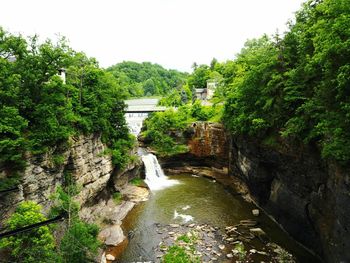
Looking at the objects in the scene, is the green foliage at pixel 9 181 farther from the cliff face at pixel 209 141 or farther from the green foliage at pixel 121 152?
the cliff face at pixel 209 141

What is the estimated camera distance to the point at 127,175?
29406 mm

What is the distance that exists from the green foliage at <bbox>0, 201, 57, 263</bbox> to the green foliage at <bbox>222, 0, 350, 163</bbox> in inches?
567

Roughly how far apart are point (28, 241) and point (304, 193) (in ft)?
54.7

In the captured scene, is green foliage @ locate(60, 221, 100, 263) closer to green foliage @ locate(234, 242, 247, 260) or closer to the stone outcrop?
green foliage @ locate(234, 242, 247, 260)

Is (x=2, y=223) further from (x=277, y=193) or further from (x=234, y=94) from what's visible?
(x=234, y=94)

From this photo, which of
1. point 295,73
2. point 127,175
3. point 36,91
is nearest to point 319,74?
point 295,73

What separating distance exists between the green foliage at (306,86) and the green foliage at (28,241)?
14.4 meters

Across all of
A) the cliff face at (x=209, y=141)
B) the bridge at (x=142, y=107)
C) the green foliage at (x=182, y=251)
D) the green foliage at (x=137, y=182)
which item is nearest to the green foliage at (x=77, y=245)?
the green foliage at (x=182, y=251)

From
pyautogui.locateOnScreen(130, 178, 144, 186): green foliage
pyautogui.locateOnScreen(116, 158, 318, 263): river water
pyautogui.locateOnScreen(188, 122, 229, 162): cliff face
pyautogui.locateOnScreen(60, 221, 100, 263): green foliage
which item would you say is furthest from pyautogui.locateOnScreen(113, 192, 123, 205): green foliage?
pyautogui.locateOnScreen(188, 122, 229, 162): cliff face

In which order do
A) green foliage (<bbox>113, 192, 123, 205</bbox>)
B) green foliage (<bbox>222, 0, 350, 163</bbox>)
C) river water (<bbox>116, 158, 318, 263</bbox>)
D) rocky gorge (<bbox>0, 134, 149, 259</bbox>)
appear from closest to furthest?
1. green foliage (<bbox>222, 0, 350, 163</bbox>)
2. rocky gorge (<bbox>0, 134, 149, 259</bbox>)
3. river water (<bbox>116, 158, 318, 263</bbox>)
4. green foliage (<bbox>113, 192, 123, 205</bbox>)

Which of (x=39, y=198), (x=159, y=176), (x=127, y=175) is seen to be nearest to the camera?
(x=39, y=198)

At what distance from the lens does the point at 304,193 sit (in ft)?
56.9

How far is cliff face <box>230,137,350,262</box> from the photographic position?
12859 millimetres

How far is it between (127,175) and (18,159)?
54.0 feet
